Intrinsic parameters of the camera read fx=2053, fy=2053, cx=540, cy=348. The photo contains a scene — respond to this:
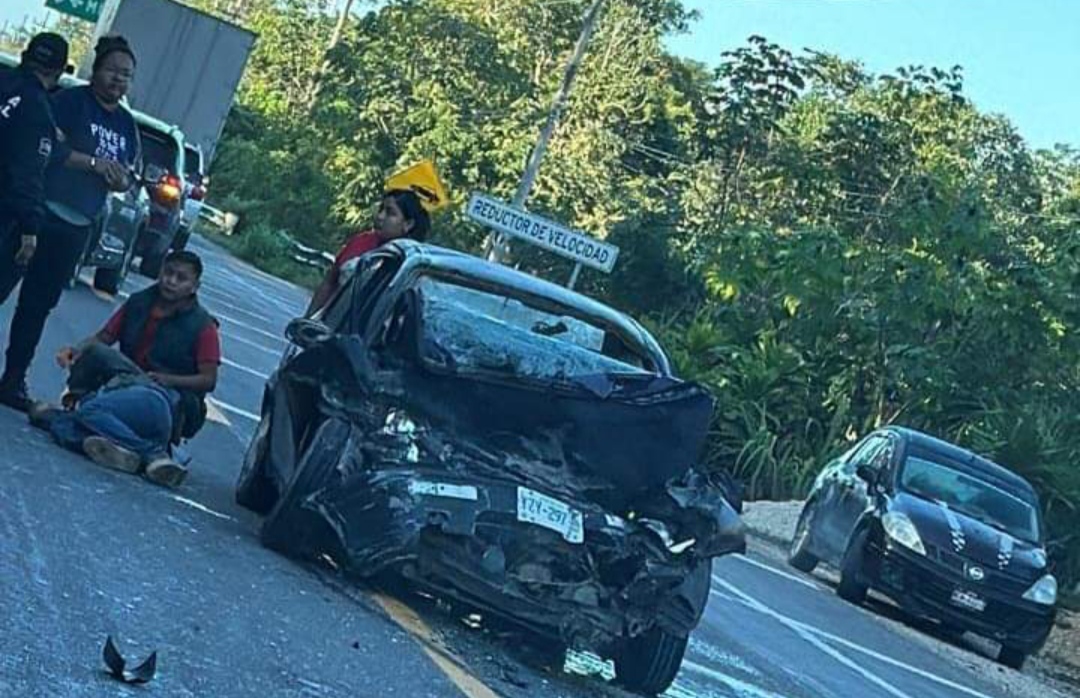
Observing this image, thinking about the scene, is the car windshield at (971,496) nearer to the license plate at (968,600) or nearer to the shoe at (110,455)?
the license plate at (968,600)

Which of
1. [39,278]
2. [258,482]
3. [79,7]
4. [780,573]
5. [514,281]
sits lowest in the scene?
[780,573]

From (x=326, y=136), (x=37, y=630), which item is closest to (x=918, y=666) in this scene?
(x=37, y=630)

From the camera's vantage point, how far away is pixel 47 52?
10094 millimetres

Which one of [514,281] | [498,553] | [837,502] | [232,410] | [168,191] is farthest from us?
[168,191]

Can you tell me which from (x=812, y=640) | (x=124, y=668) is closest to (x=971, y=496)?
(x=812, y=640)

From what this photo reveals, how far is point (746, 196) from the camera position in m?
45.1

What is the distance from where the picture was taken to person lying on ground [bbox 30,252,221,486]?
31.6ft

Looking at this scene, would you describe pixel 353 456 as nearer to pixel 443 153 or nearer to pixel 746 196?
pixel 746 196

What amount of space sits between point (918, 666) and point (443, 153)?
40.5 metres

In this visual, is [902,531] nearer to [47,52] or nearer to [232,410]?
[232,410]

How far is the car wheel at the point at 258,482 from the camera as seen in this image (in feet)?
31.9

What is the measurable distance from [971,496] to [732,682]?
9301mm

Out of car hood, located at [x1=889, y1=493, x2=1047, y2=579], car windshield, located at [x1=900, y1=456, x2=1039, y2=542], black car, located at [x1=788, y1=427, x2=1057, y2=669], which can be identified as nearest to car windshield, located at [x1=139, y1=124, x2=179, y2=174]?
black car, located at [x1=788, y1=427, x2=1057, y2=669]

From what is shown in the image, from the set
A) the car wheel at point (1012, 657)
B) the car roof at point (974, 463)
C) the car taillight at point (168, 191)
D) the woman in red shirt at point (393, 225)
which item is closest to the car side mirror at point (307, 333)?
the woman in red shirt at point (393, 225)
